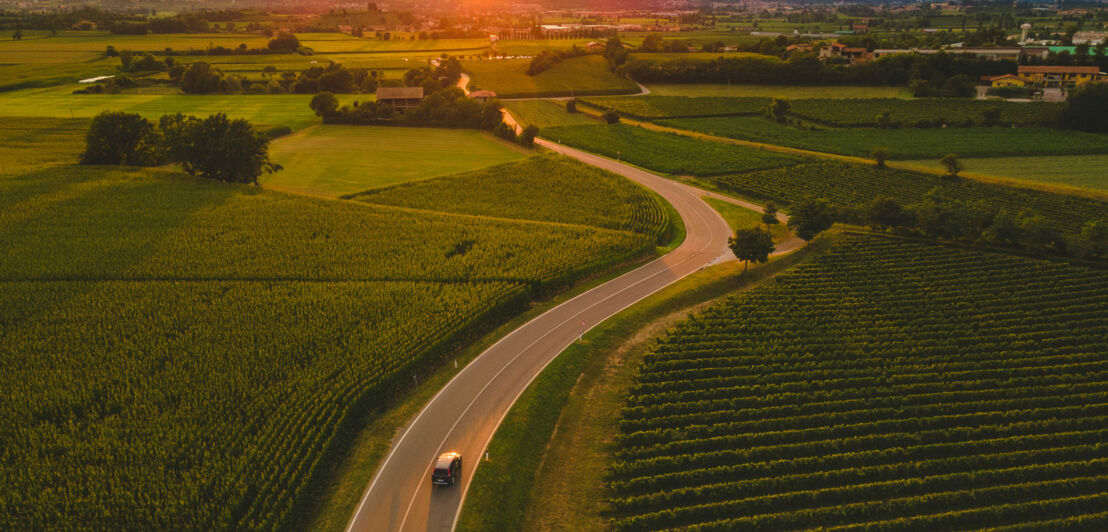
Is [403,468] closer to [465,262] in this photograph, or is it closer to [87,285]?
[465,262]

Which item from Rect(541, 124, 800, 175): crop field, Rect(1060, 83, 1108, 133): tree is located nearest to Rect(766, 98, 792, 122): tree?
Rect(541, 124, 800, 175): crop field

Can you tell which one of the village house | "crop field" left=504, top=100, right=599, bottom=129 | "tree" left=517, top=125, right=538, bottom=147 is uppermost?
the village house

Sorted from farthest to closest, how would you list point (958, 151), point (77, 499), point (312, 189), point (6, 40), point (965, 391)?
1. point (6, 40)
2. point (958, 151)
3. point (312, 189)
4. point (965, 391)
5. point (77, 499)

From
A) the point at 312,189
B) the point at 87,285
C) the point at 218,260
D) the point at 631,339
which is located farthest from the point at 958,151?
the point at 87,285

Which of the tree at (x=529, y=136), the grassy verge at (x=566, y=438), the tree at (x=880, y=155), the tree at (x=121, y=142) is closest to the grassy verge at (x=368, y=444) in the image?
the grassy verge at (x=566, y=438)

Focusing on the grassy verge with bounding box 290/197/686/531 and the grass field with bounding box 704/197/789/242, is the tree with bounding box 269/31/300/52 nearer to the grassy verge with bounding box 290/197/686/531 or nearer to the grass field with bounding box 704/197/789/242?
the grass field with bounding box 704/197/789/242

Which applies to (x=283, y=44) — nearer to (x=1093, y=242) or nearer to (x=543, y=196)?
(x=543, y=196)

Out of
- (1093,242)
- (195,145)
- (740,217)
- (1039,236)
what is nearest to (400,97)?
(195,145)
